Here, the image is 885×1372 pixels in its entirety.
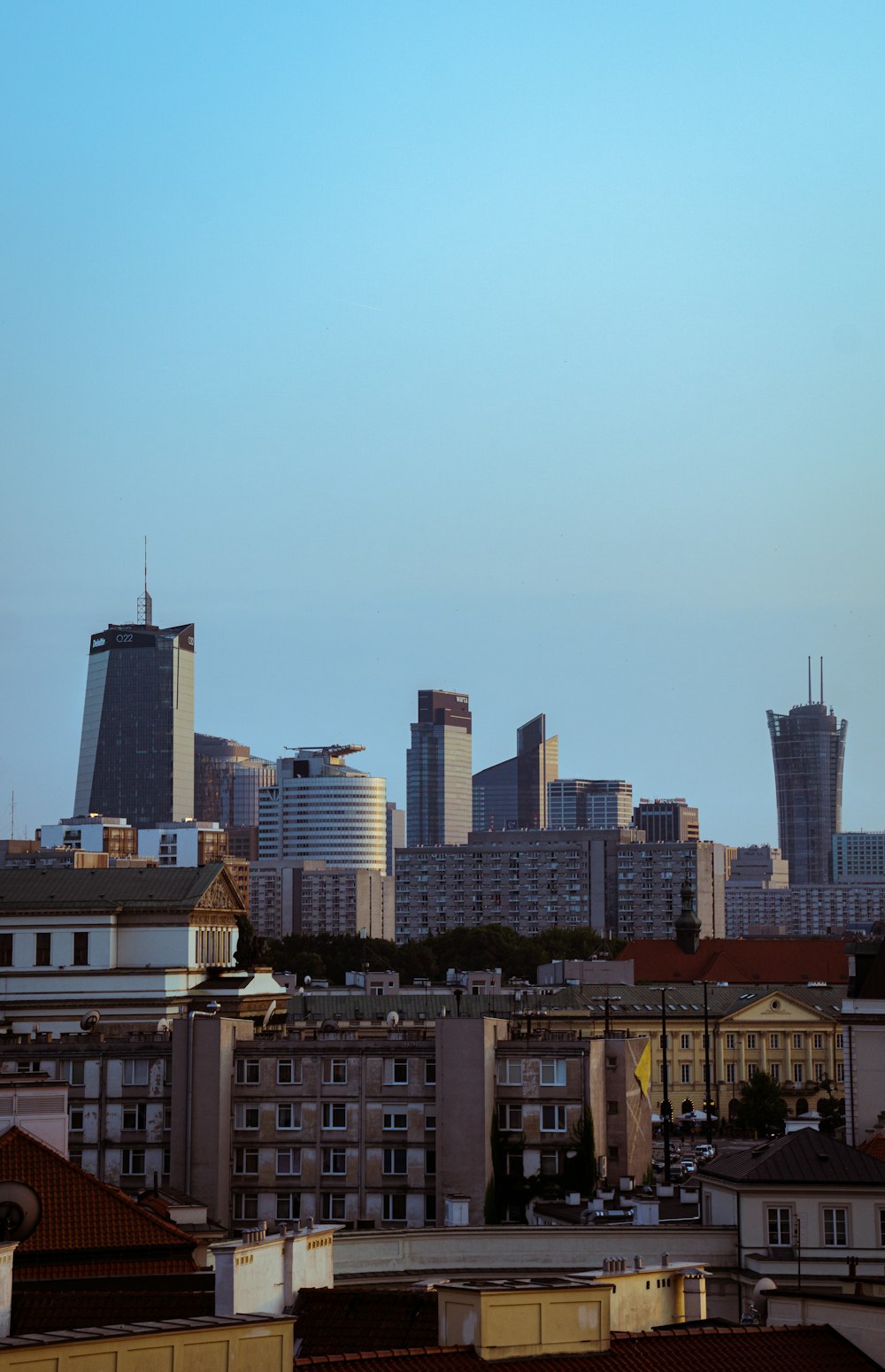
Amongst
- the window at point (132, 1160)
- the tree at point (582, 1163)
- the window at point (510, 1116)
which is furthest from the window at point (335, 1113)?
the tree at point (582, 1163)

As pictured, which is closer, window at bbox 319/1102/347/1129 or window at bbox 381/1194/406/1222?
window at bbox 381/1194/406/1222

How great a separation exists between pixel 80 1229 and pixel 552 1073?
27.8 metres

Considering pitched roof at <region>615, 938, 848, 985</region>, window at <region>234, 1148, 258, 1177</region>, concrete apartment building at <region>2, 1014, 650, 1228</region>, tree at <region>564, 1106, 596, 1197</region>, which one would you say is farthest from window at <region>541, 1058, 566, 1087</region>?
pitched roof at <region>615, 938, 848, 985</region>

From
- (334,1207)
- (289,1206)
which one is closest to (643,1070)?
(334,1207)

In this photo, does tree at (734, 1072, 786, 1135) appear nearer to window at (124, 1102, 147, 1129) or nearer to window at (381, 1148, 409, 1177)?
window at (381, 1148, 409, 1177)

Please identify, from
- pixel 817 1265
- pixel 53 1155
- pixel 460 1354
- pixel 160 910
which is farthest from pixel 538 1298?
pixel 160 910

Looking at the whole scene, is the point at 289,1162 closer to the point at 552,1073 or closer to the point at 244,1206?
the point at 244,1206

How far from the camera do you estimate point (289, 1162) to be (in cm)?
7056

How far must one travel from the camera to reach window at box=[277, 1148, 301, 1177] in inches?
2771

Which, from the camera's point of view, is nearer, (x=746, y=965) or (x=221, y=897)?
(x=221, y=897)

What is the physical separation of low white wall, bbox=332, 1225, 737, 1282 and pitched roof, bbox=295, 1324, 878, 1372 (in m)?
22.7

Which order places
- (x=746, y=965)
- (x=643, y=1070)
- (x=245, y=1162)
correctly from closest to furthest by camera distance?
(x=245, y=1162), (x=643, y=1070), (x=746, y=965)

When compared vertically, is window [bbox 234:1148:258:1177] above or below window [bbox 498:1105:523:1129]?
below

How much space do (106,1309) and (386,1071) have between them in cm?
3826
